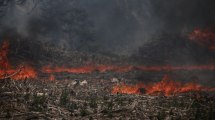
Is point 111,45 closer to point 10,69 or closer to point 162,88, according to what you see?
point 10,69

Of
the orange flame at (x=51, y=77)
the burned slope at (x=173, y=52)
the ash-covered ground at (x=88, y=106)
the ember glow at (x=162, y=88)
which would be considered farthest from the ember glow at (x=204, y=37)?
the orange flame at (x=51, y=77)

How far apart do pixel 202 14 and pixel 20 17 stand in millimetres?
31450

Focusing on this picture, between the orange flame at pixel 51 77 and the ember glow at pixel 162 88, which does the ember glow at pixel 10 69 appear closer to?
the orange flame at pixel 51 77

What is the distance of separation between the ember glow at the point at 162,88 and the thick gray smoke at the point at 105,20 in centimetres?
1702

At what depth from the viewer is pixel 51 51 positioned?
48.6 meters

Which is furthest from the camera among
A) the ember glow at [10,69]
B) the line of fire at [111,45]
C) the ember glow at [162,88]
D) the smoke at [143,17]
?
the smoke at [143,17]

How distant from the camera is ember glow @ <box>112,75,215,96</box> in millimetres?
33425

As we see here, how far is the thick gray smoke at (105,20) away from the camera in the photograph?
51906 millimetres

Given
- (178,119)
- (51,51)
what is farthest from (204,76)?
(178,119)

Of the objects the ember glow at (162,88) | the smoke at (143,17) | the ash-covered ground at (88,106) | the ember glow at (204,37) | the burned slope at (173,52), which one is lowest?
the ash-covered ground at (88,106)

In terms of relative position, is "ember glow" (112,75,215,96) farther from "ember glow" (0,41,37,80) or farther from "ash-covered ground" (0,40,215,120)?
"ember glow" (0,41,37,80)

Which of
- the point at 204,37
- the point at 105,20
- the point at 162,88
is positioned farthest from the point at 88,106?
the point at 204,37

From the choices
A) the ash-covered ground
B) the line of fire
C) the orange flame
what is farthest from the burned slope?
the ash-covered ground

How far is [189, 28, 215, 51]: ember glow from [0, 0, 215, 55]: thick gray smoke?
1431 mm
